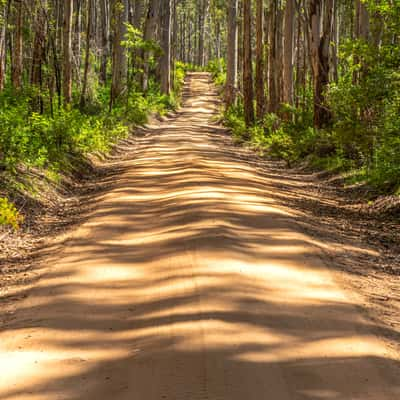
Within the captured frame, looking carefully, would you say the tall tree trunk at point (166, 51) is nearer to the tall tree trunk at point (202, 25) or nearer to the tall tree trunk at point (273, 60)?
the tall tree trunk at point (273, 60)

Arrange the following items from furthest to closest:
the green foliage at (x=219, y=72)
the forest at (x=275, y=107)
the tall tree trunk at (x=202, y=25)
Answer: the tall tree trunk at (x=202, y=25), the green foliage at (x=219, y=72), the forest at (x=275, y=107)

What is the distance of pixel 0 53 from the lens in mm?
23547

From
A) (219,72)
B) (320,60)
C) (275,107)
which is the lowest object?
(275,107)

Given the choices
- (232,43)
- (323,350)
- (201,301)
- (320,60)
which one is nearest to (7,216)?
(201,301)

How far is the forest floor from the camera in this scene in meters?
4.49

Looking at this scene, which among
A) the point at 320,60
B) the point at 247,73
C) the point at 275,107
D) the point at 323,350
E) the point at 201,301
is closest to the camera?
the point at 323,350

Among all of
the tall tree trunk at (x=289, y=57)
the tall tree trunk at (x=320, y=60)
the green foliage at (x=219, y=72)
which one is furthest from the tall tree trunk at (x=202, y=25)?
the tall tree trunk at (x=320, y=60)

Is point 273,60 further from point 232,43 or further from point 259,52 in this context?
point 232,43

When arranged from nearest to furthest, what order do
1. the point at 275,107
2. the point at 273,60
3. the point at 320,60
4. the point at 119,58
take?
the point at 320,60 < the point at 273,60 < the point at 275,107 < the point at 119,58

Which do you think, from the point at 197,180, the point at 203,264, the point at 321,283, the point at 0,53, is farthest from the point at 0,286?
the point at 0,53

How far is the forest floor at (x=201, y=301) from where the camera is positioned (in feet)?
14.7

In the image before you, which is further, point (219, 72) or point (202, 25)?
point (202, 25)

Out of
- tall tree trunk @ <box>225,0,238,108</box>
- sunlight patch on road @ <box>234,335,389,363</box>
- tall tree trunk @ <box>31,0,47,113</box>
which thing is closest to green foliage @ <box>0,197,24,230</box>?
sunlight patch on road @ <box>234,335,389,363</box>

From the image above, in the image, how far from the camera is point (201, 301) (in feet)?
19.8
